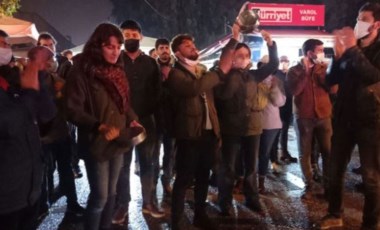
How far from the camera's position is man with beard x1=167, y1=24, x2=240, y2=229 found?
3.96 meters

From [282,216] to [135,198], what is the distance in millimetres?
2045

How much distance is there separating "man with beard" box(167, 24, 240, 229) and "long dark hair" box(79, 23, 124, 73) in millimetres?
823

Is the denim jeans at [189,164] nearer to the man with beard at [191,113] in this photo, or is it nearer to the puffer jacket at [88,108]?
the man with beard at [191,113]

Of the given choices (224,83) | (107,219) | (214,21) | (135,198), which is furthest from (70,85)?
(214,21)

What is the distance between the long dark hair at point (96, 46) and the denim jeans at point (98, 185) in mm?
801

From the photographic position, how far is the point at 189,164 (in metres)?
4.10

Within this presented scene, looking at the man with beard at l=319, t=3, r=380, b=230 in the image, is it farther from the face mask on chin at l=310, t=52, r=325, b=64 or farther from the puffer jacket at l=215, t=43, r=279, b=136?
the face mask on chin at l=310, t=52, r=325, b=64

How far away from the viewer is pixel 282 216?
4.71 metres

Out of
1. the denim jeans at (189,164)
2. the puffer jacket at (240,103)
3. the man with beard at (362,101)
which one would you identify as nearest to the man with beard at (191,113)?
the denim jeans at (189,164)

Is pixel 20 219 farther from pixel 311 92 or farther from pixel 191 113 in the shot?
pixel 311 92

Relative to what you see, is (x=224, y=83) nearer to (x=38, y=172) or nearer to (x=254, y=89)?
(x=254, y=89)

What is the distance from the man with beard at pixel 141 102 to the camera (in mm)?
4570

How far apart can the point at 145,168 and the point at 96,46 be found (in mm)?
1845

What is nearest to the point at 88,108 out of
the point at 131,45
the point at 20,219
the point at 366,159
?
the point at 20,219
